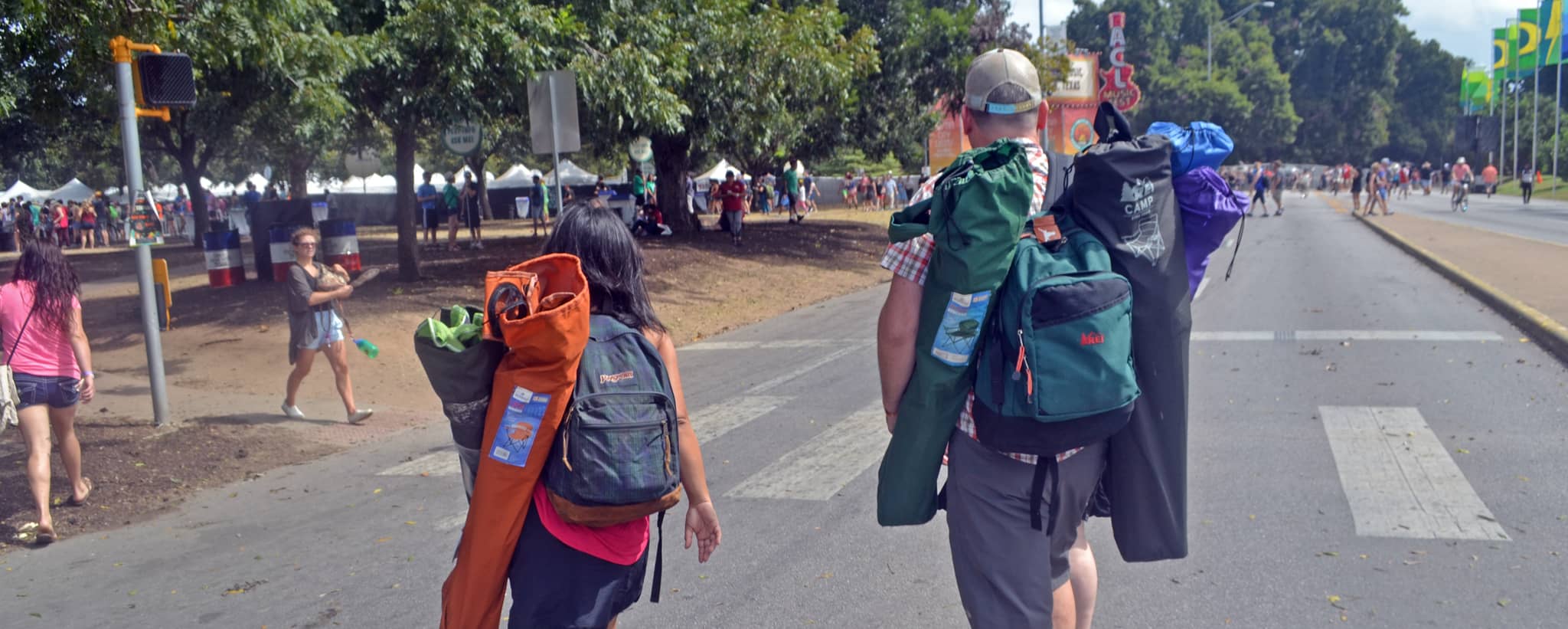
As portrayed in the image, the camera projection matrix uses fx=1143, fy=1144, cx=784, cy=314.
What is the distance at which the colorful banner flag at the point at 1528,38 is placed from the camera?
4975 cm

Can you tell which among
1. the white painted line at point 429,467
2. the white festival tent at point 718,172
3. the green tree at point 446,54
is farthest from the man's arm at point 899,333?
the white festival tent at point 718,172

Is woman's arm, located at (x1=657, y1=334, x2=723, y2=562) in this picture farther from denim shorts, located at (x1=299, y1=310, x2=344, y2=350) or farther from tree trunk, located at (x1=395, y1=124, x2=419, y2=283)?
tree trunk, located at (x1=395, y1=124, x2=419, y2=283)

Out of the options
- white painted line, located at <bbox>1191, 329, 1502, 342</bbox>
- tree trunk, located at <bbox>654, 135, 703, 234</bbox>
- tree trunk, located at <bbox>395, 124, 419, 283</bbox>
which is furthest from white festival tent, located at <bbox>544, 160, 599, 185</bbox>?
white painted line, located at <bbox>1191, 329, 1502, 342</bbox>

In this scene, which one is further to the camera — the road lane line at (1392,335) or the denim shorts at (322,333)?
the road lane line at (1392,335)

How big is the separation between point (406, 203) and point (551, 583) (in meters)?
13.3

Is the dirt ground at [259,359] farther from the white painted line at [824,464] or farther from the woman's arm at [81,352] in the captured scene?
the white painted line at [824,464]

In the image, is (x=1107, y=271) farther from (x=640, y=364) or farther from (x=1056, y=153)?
(x=640, y=364)

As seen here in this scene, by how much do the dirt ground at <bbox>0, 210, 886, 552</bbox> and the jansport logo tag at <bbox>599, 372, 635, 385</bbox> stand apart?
4.73m

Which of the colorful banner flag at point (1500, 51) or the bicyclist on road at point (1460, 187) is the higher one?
the colorful banner flag at point (1500, 51)

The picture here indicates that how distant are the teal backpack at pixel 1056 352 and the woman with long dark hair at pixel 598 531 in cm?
76

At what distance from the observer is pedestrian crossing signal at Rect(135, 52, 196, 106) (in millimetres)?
7750

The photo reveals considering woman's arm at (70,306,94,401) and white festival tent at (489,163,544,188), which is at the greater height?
white festival tent at (489,163,544,188)

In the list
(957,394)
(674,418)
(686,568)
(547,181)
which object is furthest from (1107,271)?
(547,181)

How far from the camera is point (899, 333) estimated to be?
2.69 meters
